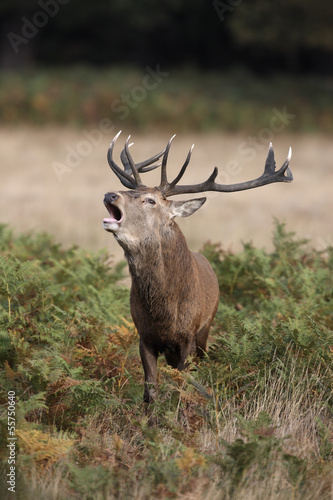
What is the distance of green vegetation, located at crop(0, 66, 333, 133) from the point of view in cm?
2486

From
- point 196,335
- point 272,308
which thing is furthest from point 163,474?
point 272,308

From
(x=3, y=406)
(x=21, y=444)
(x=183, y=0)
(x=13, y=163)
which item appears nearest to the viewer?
(x=21, y=444)

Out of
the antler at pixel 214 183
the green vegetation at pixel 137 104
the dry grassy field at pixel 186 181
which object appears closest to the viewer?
the antler at pixel 214 183

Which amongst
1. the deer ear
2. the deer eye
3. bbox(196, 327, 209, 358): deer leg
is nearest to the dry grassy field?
bbox(196, 327, 209, 358): deer leg

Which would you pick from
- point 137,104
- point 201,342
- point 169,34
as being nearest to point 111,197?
point 201,342

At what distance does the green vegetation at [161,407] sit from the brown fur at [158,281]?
0.19 metres

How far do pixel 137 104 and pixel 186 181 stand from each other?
26.1 feet

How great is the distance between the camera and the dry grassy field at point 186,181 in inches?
540

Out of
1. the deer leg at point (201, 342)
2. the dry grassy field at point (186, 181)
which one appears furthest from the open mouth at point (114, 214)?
the dry grassy field at point (186, 181)

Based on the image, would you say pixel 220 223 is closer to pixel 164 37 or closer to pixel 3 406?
pixel 3 406

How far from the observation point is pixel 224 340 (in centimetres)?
615

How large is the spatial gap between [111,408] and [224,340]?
3.61 feet

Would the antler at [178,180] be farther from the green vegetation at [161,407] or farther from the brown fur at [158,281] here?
the green vegetation at [161,407]

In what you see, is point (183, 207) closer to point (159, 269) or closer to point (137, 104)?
point (159, 269)
